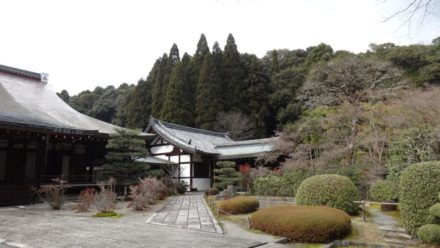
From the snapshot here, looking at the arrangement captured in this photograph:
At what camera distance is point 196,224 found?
9.03 metres

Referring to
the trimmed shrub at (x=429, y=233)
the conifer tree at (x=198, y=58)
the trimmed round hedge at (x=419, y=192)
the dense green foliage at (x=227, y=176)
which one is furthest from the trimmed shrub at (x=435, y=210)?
the conifer tree at (x=198, y=58)

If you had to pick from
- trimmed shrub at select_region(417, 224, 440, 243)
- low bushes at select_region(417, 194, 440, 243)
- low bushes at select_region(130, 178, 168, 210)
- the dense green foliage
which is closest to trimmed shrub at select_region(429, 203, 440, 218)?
low bushes at select_region(417, 194, 440, 243)

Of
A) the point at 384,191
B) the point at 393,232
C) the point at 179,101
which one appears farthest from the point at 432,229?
the point at 179,101

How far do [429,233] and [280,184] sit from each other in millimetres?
9293

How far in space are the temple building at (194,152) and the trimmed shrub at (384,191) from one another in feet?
36.3

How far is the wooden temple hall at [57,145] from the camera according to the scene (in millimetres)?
13781

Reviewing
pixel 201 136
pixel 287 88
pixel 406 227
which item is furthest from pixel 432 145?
pixel 287 88

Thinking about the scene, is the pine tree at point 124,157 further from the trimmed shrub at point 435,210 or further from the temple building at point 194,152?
the trimmed shrub at point 435,210

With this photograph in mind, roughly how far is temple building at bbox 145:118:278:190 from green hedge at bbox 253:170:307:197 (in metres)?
6.17

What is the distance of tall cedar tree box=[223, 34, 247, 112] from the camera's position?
1484 inches

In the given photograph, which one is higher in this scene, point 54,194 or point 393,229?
point 54,194

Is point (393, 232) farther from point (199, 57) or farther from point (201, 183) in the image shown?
point (199, 57)

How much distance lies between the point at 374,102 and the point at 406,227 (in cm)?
1048

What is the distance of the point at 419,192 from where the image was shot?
6.96 metres
